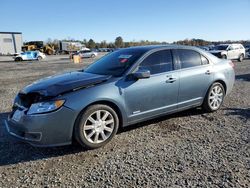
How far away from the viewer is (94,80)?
414cm

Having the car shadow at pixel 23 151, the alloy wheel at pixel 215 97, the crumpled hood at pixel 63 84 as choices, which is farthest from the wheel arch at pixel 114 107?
the alloy wheel at pixel 215 97

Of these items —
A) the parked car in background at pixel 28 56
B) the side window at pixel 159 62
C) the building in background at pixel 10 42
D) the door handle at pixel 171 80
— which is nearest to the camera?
the side window at pixel 159 62

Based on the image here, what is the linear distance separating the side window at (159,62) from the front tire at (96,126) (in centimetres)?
109

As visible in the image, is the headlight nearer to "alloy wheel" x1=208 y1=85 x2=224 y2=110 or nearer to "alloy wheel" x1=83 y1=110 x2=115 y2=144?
"alloy wheel" x1=83 y1=110 x2=115 y2=144

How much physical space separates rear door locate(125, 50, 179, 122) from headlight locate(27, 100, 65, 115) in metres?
1.13

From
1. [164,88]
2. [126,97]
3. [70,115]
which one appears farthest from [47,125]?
[164,88]

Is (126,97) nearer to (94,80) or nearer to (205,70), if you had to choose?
(94,80)

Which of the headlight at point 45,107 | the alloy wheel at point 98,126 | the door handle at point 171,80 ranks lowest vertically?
the alloy wheel at point 98,126

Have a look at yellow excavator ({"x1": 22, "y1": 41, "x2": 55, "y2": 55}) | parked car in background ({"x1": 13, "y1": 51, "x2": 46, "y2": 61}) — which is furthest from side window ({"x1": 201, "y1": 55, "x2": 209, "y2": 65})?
yellow excavator ({"x1": 22, "y1": 41, "x2": 55, "y2": 55})

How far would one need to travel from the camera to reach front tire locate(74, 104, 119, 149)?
150 inches

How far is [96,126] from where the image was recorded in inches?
156

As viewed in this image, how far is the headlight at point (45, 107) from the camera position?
11.8ft

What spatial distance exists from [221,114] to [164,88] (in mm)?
1795

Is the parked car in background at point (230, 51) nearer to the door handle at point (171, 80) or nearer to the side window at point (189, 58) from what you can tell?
the side window at point (189, 58)
